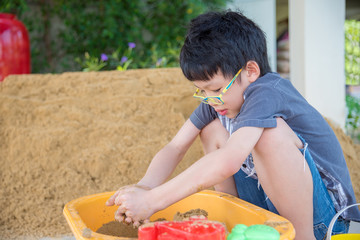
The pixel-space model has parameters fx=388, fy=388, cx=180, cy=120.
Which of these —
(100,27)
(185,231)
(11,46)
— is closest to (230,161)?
A: (185,231)

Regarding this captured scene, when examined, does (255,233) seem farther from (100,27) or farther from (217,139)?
(100,27)

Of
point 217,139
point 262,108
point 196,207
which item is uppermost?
point 262,108

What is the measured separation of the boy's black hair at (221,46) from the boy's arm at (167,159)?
293 mm

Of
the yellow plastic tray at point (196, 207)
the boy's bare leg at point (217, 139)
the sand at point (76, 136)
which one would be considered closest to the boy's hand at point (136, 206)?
the yellow plastic tray at point (196, 207)

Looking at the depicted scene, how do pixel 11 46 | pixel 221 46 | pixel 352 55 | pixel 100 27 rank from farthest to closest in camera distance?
pixel 352 55
pixel 100 27
pixel 11 46
pixel 221 46

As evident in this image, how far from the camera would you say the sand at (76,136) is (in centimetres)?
203

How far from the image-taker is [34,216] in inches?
75.8

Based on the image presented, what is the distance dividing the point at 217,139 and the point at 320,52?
1.83 m

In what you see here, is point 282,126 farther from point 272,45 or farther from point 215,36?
point 272,45

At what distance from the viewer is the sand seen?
2031mm

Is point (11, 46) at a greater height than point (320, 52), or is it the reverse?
point (11, 46)

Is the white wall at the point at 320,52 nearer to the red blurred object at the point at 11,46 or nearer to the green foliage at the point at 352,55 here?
the green foliage at the point at 352,55

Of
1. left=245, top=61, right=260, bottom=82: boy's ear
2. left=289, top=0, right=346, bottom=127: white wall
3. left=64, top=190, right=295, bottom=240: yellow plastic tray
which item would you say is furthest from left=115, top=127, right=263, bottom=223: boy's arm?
left=289, top=0, right=346, bottom=127: white wall

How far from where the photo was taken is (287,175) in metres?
1.16
